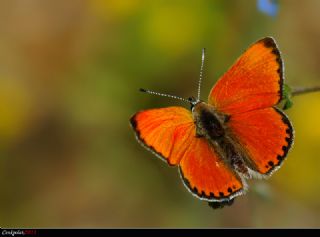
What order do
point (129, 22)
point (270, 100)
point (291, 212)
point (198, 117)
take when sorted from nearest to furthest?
point (270, 100) < point (198, 117) < point (291, 212) < point (129, 22)

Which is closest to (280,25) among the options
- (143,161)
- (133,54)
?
(133,54)

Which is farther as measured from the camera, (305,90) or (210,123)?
(210,123)

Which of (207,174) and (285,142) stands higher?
(285,142)

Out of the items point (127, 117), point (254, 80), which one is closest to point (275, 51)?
point (254, 80)

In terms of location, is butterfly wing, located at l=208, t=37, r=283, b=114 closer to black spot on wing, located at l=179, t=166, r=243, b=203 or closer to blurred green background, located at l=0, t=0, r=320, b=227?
black spot on wing, located at l=179, t=166, r=243, b=203

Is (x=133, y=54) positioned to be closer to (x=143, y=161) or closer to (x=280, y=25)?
(x=143, y=161)

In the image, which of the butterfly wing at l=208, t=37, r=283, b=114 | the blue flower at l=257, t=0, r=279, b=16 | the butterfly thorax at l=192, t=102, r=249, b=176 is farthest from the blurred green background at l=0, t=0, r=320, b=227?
the butterfly wing at l=208, t=37, r=283, b=114

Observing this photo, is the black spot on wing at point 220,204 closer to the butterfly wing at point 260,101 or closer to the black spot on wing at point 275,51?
the butterfly wing at point 260,101

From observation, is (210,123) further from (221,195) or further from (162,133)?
(221,195)
